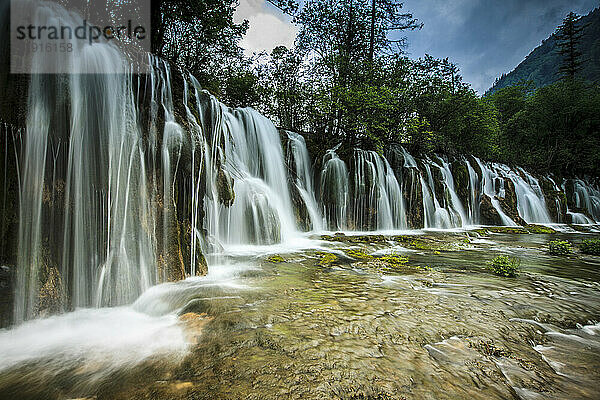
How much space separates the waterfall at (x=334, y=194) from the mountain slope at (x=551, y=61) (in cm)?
6585

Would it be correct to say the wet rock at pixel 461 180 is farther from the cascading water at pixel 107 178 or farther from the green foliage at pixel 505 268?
the cascading water at pixel 107 178

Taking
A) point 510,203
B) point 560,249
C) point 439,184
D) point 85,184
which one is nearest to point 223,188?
point 85,184

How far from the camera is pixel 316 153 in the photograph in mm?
14578

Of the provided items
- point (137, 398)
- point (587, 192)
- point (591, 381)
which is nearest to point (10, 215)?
point (137, 398)

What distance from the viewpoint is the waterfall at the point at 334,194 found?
13.7 meters

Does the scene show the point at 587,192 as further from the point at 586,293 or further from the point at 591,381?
the point at 591,381

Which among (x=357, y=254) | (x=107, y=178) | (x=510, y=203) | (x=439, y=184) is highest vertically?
(x=439, y=184)

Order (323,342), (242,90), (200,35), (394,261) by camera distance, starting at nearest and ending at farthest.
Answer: (323,342)
(394,261)
(200,35)
(242,90)

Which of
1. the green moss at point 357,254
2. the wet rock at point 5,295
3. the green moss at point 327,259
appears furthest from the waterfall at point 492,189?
the wet rock at point 5,295

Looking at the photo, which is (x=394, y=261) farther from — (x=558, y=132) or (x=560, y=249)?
(x=558, y=132)

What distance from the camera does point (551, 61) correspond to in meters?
101

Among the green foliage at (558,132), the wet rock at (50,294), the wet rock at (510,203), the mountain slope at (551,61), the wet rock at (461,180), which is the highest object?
the mountain slope at (551,61)

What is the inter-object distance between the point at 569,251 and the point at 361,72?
12.8m

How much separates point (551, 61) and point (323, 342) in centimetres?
14897
